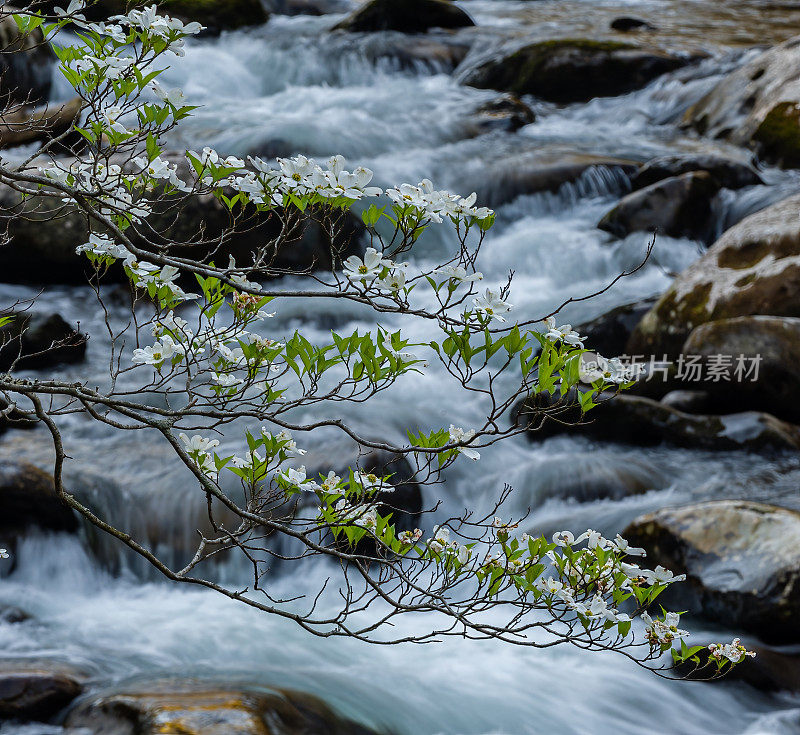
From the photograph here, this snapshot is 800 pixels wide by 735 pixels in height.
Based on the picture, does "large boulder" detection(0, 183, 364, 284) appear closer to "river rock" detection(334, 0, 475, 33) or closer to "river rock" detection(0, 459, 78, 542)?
"river rock" detection(0, 459, 78, 542)

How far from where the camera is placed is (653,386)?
6492 mm

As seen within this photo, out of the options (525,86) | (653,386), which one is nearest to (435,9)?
(525,86)

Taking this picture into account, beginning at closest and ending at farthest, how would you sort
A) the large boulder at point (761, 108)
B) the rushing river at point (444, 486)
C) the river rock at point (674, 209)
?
the rushing river at point (444, 486) < the river rock at point (674, 209) < the large boulder at point (761, 108)

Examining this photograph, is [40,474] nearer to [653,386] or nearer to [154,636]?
[154,636]

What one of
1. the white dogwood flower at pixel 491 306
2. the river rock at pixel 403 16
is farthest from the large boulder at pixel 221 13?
the white dogwood flower at pixel 491 306

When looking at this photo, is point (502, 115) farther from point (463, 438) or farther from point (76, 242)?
point (463, 438)

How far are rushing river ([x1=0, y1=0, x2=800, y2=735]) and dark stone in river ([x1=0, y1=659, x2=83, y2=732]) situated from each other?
95mm

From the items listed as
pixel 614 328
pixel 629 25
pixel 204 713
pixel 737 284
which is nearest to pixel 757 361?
pixel 737 284

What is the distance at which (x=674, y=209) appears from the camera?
8578mm

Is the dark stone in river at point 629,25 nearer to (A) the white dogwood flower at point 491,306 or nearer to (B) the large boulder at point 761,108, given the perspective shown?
(B) the large boulder at point 761,108

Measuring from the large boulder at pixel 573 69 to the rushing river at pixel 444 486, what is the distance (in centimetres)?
97

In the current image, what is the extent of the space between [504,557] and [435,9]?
46.3 feet

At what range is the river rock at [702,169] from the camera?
9062mm

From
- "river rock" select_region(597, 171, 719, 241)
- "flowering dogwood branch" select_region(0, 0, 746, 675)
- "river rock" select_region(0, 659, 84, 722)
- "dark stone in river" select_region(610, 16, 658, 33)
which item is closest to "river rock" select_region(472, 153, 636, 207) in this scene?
"river rock" select_region(597, 171, 719, 241)
